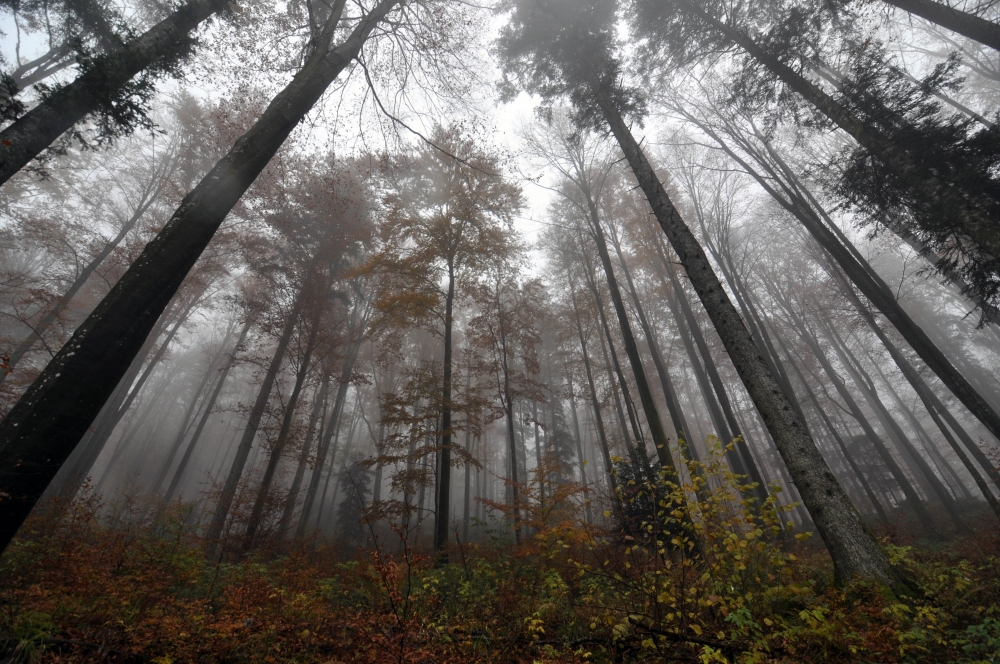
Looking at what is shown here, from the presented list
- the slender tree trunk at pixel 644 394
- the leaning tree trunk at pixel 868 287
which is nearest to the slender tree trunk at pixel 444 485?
the slender tree trunk at pixel 644 394

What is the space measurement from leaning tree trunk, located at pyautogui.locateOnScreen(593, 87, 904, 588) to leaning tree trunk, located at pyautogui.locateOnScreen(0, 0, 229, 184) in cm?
801

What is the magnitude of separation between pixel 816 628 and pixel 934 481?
19952 mm

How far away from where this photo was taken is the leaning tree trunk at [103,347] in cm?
241

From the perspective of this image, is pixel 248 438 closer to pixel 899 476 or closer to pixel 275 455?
pixel 275 455

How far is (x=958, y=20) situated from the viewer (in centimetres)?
668

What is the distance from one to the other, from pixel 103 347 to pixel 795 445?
696cm

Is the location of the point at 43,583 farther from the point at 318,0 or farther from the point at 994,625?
the point at 318,0

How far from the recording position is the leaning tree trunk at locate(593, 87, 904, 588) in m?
3.80

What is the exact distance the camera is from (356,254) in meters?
13.5

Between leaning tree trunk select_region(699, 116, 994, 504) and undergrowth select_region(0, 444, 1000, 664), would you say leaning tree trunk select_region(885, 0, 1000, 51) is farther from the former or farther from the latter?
undergrowth select_region(0, 444, 1000, 664)

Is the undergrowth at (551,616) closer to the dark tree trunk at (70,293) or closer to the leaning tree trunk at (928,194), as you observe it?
the leaning tree trunk at (928,194)

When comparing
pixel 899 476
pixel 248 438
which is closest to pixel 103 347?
pixel 248 438

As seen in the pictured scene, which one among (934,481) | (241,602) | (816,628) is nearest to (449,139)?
(241,602)

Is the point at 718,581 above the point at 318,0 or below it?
below
